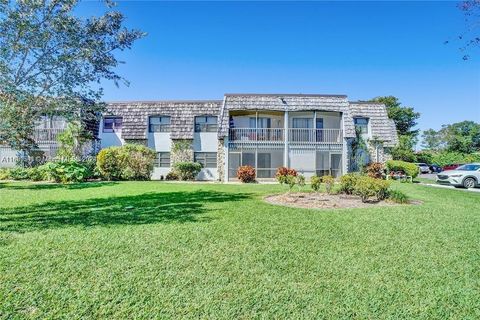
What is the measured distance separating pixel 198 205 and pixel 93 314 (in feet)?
23.8

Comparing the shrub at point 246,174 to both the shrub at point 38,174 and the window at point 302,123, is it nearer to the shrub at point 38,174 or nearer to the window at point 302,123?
the window at point 302,123

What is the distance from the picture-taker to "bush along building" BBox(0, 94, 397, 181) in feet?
83.9

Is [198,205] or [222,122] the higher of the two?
[222,122]

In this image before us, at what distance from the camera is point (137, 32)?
35.0 ft

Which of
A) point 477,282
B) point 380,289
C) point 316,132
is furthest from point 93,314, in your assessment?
point 316,132

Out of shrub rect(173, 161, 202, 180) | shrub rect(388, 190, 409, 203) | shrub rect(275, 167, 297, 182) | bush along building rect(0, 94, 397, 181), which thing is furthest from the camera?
bush along building rect(0, 94, 397, 181)

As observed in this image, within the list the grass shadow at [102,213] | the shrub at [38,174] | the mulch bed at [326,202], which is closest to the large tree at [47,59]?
the grass shadow at [102,213]

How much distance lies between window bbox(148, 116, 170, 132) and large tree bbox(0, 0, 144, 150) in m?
16.9

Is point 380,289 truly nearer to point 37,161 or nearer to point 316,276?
point 316,276

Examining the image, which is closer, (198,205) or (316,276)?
(316,276)

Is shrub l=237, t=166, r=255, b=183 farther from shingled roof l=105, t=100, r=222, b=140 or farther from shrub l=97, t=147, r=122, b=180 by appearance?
shrub l=97, t=147, r=122, b=180

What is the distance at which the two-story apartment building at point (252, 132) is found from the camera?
25562mm

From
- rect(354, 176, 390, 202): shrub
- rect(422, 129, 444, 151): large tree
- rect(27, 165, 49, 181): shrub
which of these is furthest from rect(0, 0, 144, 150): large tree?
rect(422, 129, 444, 151): large tree

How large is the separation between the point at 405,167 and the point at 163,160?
66.8 ft
